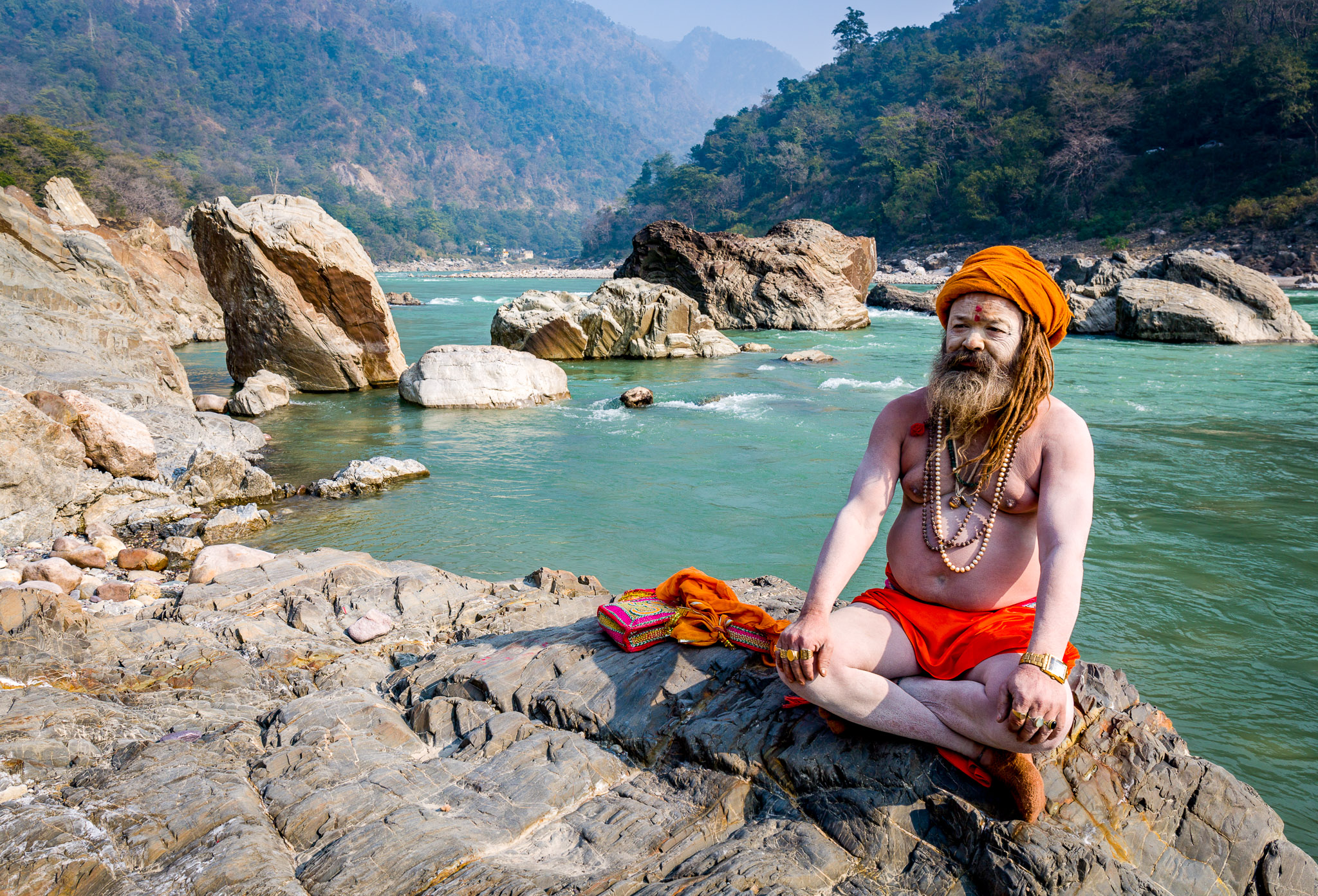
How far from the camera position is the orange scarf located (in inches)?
116

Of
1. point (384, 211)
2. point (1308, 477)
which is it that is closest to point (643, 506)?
point (1308, 477)

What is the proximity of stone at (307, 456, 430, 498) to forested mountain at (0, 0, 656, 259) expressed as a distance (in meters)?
69.2

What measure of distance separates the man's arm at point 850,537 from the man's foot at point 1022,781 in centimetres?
49

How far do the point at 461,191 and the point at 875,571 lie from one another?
17029 centimetres

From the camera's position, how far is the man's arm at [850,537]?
223cm

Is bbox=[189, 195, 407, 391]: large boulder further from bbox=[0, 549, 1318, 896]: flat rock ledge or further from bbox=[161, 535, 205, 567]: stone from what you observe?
bbox=[0, 549, 1318, 896]: flat rock ledge

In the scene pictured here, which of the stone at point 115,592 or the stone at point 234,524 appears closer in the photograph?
the stone at point 115,592

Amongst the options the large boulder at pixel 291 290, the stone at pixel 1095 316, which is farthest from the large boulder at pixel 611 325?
the stone at pixel 1095 316

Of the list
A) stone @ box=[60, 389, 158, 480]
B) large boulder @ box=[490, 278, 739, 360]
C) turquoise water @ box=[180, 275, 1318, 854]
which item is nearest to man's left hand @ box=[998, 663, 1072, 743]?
turquoise water @ box=[180, 275, 1318, 854]

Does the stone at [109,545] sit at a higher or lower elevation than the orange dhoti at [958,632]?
lower

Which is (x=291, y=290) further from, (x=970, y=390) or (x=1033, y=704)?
(x=1033, y=704)

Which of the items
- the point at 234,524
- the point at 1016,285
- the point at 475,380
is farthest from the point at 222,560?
the point at 475,380

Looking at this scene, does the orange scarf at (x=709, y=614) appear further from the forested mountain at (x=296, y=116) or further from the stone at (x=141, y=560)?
the forested mountain at (x=296, y=116)

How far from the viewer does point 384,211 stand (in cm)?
11888
